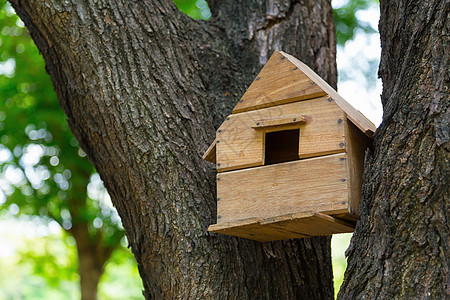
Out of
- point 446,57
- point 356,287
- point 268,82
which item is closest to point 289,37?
point 268,82

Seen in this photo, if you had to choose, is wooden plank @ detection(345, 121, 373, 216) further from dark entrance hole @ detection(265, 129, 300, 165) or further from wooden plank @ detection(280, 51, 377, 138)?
dark entrance hole @ detection(265, 129, 300, 165)

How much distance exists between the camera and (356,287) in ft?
6.26

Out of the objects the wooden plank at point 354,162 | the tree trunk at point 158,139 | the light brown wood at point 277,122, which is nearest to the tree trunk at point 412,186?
the wooden plank at point 354,162

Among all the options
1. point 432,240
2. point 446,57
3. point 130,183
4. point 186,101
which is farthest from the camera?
point 186,101

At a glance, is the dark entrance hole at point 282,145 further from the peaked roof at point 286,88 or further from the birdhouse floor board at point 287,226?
the birdhouse floor board at point 287,226

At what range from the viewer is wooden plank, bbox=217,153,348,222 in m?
2.06

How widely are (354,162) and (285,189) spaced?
0.98ft

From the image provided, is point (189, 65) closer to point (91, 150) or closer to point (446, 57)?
point (91, 150)

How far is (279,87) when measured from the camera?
2305mm

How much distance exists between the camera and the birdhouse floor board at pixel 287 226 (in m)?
2.01

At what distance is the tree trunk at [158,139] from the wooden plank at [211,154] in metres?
0.10

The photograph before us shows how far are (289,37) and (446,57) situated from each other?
4.54 feet

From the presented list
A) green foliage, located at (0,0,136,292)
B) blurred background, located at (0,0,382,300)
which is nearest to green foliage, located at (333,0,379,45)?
blurred background, located at (0,0,382,300)

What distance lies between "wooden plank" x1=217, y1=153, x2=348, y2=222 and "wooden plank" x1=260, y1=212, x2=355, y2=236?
0.06 meters
